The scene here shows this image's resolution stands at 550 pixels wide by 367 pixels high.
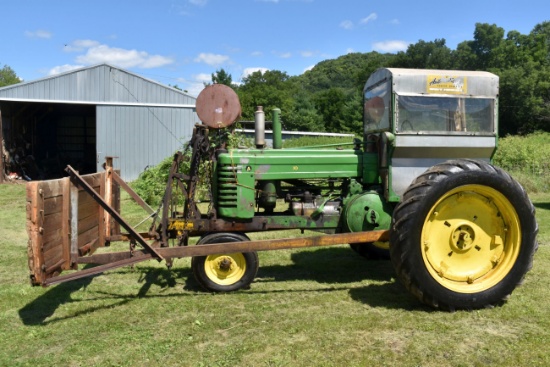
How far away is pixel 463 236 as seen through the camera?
4.34m

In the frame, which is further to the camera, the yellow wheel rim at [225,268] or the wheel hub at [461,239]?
the yellow wheel rim at [225,268]

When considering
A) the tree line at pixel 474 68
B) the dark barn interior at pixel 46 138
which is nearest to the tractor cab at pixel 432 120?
the dark barn interior at pixel 46 138

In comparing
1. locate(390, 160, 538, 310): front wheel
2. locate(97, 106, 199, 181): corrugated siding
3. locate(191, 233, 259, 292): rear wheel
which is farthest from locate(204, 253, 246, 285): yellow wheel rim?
locate(97, 106, 199, 181): corrugated siding

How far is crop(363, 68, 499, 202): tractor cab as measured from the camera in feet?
15.6

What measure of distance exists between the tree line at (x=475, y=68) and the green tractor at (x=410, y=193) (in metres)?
36.0

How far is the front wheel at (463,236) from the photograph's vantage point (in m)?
4.04

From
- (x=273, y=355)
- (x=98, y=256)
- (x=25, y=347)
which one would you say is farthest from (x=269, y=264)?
(x=25, y=347)

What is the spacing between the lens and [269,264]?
602 centimetres

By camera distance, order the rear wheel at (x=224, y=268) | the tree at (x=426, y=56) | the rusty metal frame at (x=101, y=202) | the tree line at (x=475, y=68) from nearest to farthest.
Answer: the rusty metal frame at (x=101, y=202) → the rear wheel at (x=224, y=268) → the tree line at (x=475, y=68) → the tree at (x=426, y=56)

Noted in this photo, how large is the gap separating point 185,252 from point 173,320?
0.61 m

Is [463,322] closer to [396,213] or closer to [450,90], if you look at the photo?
[396,213]

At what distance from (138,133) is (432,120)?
16.4 metres

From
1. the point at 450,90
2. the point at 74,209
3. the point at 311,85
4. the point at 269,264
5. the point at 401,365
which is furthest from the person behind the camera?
the point at 311,85

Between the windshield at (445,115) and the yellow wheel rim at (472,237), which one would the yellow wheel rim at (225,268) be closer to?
the yellow wheel rim at (472,237)
